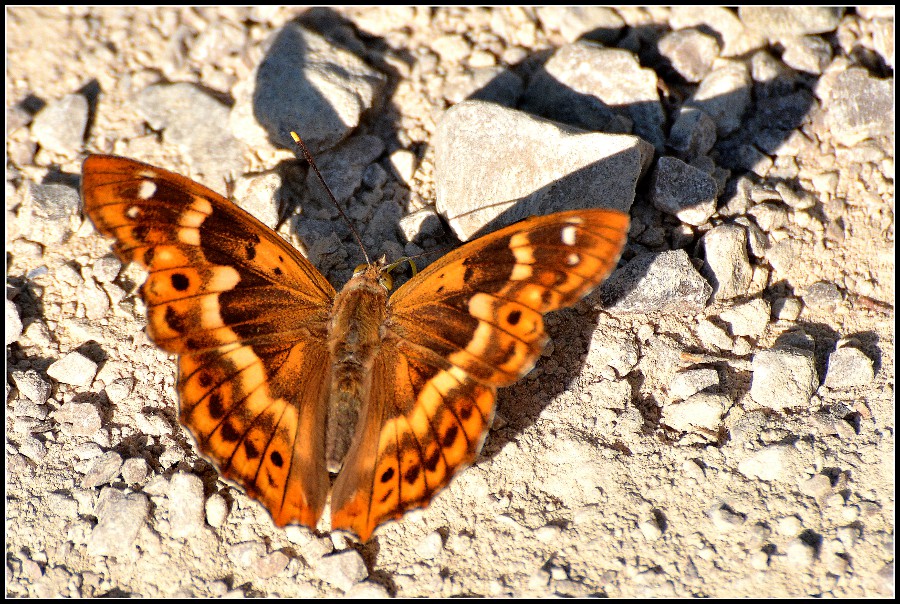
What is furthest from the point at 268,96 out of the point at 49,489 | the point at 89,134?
the point at 49,489

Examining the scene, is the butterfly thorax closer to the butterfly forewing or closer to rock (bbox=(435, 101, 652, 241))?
the butterfly forewing

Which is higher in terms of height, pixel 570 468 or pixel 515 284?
pixel 515 284

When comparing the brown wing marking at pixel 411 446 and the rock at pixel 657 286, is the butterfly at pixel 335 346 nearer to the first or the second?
the brown wing marking at pixel 411 446

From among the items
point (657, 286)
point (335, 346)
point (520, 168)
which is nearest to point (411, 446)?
point (335, 346)

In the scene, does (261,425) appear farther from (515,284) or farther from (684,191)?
(684,191)

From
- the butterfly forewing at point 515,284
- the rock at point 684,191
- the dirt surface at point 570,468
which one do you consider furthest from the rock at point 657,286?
the butterfly forewing at point 515,284

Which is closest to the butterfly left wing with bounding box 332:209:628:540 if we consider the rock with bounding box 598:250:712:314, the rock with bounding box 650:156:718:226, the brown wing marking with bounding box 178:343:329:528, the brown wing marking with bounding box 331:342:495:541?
the brown wing marking with bounding box 331:342:495:541

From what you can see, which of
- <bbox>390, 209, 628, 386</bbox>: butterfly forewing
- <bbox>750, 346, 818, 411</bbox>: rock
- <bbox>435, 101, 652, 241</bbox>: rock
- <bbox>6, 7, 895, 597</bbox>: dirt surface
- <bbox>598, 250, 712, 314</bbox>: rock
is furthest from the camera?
<bbox>435, 101, 652, 241</bbox>: rock
